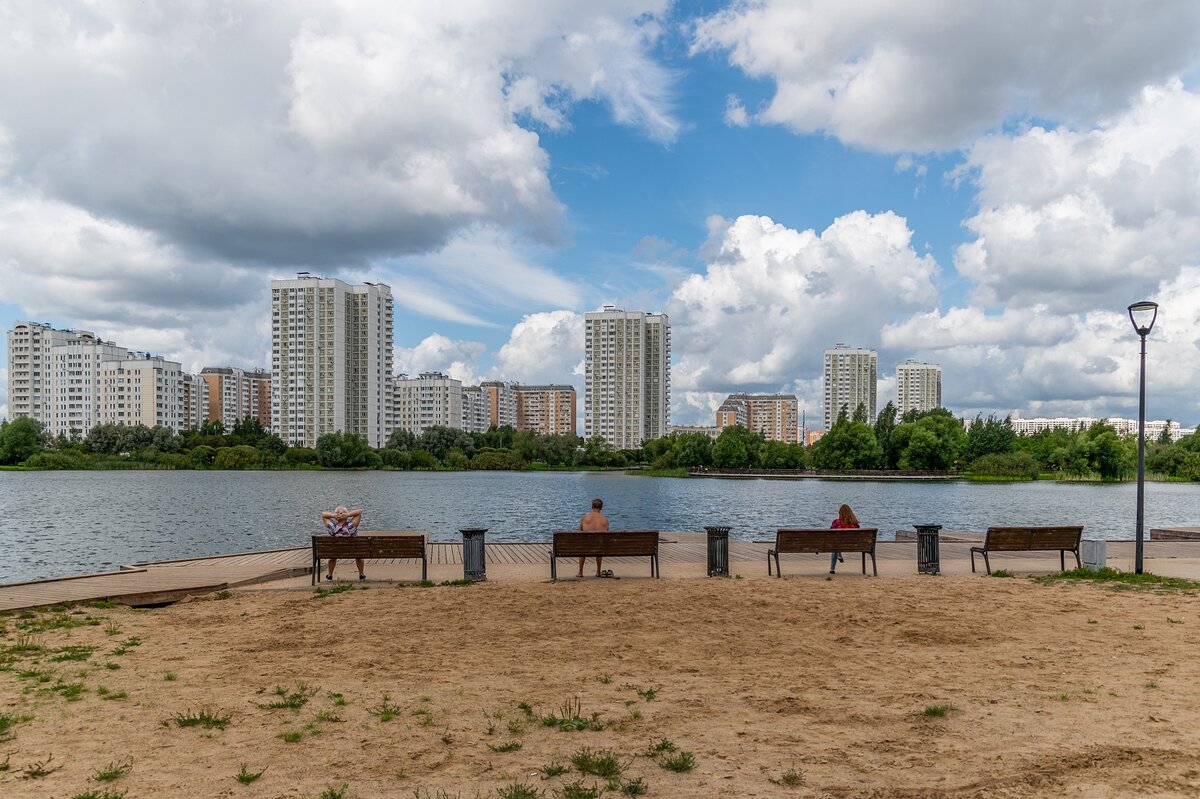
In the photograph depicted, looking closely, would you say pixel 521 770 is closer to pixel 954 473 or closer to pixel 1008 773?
pixel 1008 773

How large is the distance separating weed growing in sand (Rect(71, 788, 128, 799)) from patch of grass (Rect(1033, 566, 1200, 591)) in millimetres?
13733

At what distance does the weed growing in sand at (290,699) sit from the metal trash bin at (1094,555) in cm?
1357

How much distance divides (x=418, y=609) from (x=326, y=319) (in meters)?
156

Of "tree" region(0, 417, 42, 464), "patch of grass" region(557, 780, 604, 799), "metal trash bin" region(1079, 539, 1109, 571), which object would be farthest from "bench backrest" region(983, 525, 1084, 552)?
"tree" region(0, 417, 42, 464)

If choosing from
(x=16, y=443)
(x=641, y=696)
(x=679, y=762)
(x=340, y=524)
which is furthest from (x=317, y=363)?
(x=679, y=762)

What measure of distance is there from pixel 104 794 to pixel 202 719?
55.5 inches

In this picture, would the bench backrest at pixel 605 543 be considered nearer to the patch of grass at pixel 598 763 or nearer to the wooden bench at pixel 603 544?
the wooden bench at pixel 603 544

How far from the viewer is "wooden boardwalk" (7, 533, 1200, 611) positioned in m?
12.0

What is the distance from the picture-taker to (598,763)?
512 centimetres

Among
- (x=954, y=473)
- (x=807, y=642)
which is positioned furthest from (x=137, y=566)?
(x=954, y=473)

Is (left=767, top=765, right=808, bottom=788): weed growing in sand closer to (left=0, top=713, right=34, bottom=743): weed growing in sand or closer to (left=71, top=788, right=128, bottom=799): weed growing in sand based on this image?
(left=71, top=788, right=128, bottom=799): weed growing in sand

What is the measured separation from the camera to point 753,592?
12.2 m

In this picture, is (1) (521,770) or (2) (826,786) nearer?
(2) (826,786)

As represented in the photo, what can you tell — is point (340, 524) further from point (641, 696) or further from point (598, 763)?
point (598, 763)
